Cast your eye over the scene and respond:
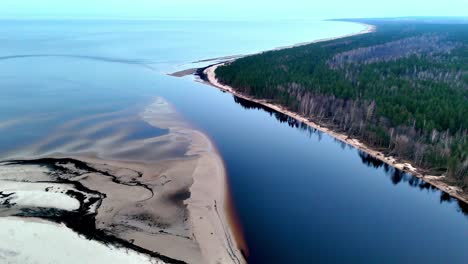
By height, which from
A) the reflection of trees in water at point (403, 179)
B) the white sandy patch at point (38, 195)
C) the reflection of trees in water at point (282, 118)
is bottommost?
the reflection of trees in water at point (403, 179)

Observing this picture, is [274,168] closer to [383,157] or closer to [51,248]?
[383,157]

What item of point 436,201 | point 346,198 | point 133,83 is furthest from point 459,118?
point 133,83

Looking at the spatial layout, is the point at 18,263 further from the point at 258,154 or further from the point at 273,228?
the point at 258,154

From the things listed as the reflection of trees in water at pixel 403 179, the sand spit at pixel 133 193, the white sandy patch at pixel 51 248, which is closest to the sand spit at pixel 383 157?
the reflection of trees in water at pixel 403 179

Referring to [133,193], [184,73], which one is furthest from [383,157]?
[184,73]

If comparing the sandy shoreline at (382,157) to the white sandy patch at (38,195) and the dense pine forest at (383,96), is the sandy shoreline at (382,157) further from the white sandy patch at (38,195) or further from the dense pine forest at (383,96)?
the white sandy patch at (38,195)
